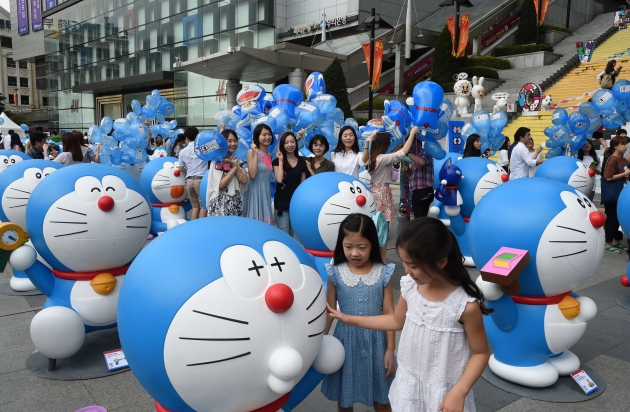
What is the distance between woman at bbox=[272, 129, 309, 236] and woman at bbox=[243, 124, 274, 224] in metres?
0.24

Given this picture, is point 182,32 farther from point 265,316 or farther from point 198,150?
point 265,316

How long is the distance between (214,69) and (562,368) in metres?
21.2

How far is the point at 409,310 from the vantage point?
83.5 inches

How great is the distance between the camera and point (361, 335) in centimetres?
258

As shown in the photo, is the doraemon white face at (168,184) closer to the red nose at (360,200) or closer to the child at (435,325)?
the red nose at (360,200)

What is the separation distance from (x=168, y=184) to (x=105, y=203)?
14.2ft

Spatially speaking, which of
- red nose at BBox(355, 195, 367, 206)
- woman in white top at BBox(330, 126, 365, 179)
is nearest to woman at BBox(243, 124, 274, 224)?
woman in white top at BBox(330, 126, 365, 179)

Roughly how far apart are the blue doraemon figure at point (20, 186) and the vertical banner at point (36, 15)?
49847 millimetres

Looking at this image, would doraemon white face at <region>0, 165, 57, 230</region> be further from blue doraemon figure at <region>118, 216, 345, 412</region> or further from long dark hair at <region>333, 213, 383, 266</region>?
long dark hair at <region>333, 213, 383, 266</region>

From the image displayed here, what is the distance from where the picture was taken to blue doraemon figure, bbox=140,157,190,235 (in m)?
7.73

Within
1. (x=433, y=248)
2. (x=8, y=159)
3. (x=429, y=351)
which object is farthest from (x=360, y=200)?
(x=8, y=159)

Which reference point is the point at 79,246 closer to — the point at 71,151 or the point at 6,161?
the point at 71,151

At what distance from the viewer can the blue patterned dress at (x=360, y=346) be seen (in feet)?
8.36

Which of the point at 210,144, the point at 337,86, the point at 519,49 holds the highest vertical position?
the point at 519,49
